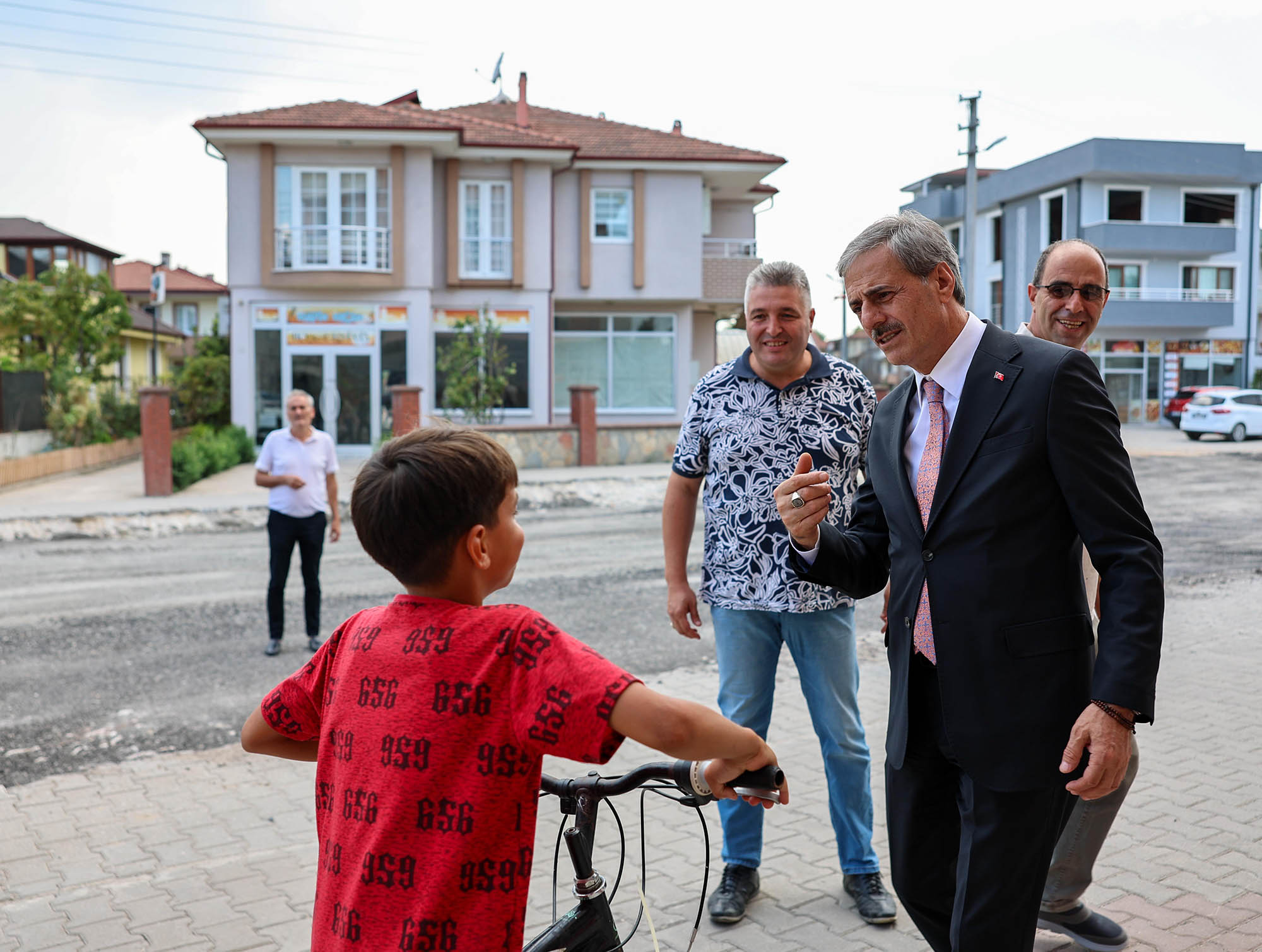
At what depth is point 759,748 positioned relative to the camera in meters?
1.74

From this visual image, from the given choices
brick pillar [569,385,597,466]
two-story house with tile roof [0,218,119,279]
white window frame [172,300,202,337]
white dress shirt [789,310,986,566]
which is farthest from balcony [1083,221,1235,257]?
white window frame [172,300,202,337]

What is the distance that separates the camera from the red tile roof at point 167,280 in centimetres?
6594

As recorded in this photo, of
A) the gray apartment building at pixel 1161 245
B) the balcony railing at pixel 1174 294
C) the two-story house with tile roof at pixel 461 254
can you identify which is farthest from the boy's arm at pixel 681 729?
the balcony railing at pixel 1174 294

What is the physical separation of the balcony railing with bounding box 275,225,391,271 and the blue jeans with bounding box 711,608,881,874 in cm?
2445

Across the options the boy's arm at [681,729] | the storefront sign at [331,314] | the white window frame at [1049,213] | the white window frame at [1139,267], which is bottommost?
the boy's arm at [681,729]

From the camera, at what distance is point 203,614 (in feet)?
31.5

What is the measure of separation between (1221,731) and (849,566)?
4138mm

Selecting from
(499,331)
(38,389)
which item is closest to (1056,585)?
(499,331)

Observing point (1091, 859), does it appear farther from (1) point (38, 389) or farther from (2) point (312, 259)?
(1) point (38, 389)

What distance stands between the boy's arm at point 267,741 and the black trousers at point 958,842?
4.69 ft

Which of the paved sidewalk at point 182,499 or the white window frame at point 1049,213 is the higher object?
the white window frame at point 1049,213

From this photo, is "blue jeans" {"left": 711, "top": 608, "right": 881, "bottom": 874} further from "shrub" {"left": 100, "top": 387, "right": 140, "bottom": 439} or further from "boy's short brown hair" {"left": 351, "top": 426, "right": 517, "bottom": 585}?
"shrub" {"left": 100, "top": 387, "right": 140, "bottom": 439}

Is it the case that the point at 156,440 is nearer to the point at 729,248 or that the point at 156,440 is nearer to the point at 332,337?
the point at 332,337

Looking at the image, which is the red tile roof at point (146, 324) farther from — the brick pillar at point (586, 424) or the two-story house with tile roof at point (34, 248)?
the brick pillar at point (586, 424)
